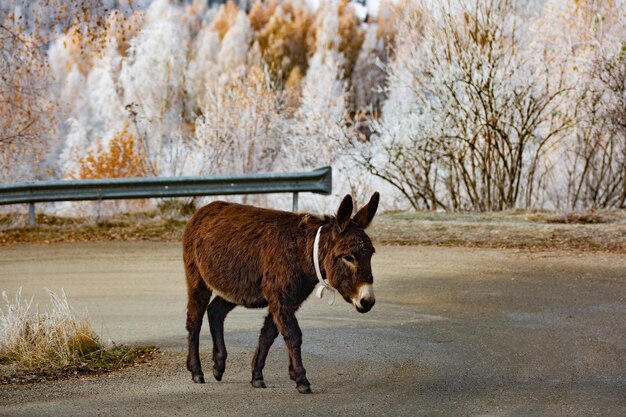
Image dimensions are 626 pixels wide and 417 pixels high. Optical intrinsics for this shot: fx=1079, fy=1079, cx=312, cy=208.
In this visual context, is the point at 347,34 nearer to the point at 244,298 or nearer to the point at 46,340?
the point at 46,340

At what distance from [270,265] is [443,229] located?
39.4 feet

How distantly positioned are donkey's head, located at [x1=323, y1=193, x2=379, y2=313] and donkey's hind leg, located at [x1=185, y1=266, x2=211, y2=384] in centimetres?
131

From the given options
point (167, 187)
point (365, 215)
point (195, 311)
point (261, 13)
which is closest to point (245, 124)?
point (167, 187)

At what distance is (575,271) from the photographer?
1534 centimetres

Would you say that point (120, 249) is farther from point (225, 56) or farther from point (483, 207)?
point (225, 56)

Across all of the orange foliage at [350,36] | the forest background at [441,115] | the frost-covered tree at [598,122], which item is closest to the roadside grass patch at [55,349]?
the forest background at [441,115]

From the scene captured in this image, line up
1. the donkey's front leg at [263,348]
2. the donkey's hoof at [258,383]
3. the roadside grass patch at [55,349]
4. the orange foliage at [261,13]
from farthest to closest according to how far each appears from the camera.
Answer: the orange foliage at [261,13] < the roadside grass patch at [55,349] < the donkey's hoof at [258,383] < the donkey's front leg at [263,348]

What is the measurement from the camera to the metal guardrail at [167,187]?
19.4 meters

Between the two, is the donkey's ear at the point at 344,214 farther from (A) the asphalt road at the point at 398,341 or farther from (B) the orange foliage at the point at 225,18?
(B) the orange foliage at the point at 225,18

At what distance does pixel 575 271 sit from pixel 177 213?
9359 millimetres

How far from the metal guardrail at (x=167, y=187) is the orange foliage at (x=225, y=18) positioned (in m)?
68.4

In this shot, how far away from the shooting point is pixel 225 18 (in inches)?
3600

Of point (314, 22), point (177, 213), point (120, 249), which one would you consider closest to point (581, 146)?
point (177, 213)

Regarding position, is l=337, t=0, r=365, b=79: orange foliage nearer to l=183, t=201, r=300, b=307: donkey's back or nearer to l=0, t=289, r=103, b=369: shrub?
l=0, t=289, r=103, b=369: shrub
